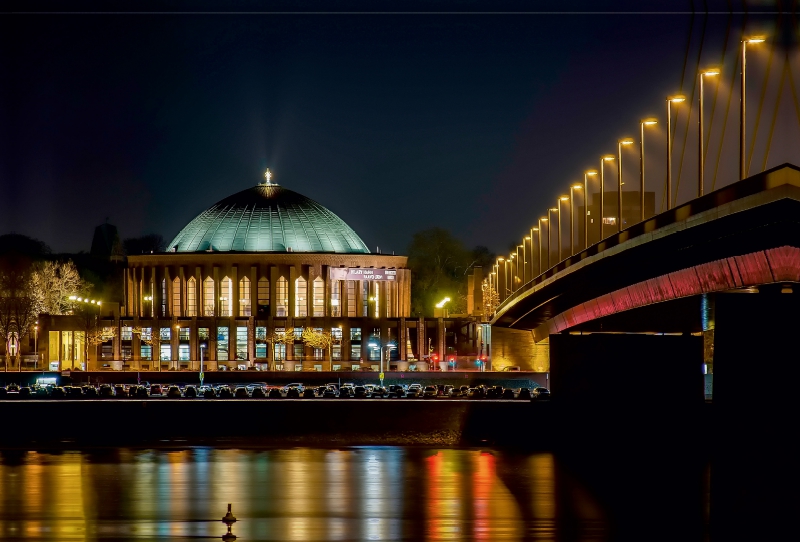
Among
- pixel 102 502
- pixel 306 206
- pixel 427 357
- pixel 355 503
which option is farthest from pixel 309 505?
pixel 306 206

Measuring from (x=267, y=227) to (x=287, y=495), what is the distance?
10133 cm

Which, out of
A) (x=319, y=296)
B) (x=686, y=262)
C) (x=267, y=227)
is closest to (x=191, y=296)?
(x=319, y=296)

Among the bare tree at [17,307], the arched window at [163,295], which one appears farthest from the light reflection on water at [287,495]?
the arched window at [163,295]

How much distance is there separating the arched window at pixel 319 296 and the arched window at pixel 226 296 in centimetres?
795

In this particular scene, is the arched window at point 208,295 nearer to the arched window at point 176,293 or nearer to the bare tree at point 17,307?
the arched window at point 176,293

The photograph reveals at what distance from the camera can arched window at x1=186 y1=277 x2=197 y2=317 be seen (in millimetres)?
131625

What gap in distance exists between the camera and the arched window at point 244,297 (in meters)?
131

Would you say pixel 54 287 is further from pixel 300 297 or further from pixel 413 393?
pixel 413 393

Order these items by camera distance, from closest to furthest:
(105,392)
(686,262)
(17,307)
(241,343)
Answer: (686,262)
(105,392)
(17,307)
(241,343)

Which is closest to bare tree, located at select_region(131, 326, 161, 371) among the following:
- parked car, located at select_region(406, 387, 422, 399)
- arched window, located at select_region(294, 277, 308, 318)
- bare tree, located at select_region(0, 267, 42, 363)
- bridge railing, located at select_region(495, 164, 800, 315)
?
bare tree, located at select_region(0, 267, 42, 363)

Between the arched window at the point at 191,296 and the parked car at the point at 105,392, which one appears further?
the arched window at the point at 191,296

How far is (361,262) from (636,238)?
91736 mm

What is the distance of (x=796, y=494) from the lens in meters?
33.7

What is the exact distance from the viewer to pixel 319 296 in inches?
5231
